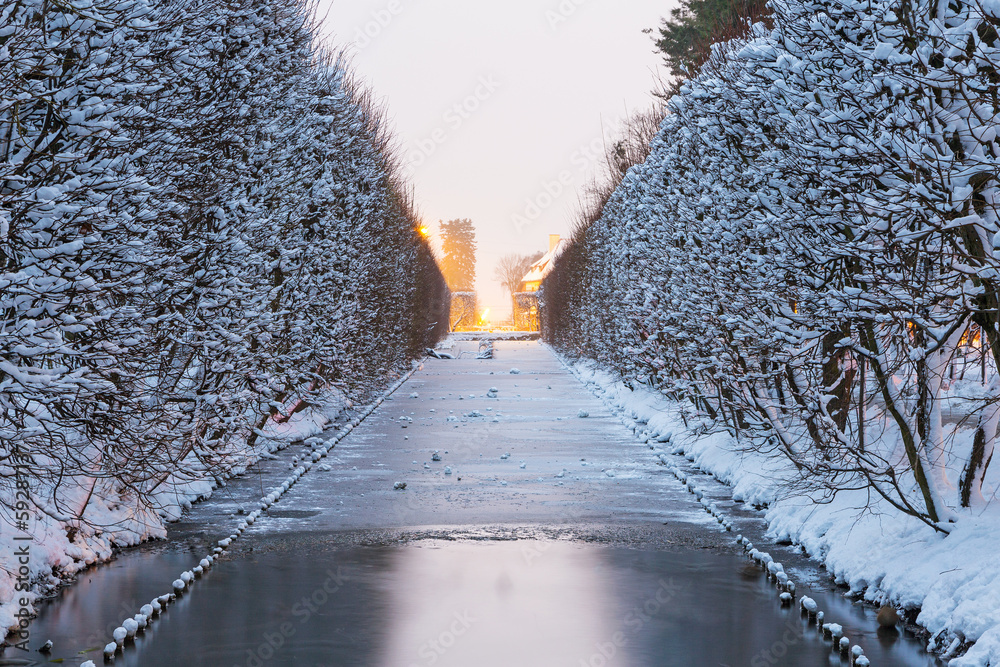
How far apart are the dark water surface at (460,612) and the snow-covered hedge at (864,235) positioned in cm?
137

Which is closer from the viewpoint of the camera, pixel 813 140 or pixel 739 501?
pixel 813 140

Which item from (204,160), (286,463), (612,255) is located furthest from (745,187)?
(612,255)

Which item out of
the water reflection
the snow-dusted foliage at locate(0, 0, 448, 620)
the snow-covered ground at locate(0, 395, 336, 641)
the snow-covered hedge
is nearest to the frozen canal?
the water reflection

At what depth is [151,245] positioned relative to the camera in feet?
28.9

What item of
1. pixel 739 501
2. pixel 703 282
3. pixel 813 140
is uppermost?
pixel 813 140

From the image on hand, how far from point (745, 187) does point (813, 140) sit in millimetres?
5091

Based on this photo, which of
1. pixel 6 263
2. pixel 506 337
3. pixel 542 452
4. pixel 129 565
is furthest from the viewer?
pixel 506 337

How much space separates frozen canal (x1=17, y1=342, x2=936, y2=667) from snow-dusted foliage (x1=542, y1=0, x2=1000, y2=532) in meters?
1.42

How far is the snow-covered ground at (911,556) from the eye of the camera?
21.7 feet

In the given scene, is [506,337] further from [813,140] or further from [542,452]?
[813,140]

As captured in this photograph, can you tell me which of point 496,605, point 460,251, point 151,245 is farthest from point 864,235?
point 460,251

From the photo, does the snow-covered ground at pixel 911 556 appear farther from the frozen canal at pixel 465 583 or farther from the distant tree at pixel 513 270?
the distant tree at pixel 513 270

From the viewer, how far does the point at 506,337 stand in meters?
82.9

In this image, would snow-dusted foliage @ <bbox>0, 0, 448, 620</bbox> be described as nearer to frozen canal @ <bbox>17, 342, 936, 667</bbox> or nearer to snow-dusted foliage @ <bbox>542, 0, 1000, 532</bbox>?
frozen canal @ <bbox>17, 342, 936, 667</bbox>
